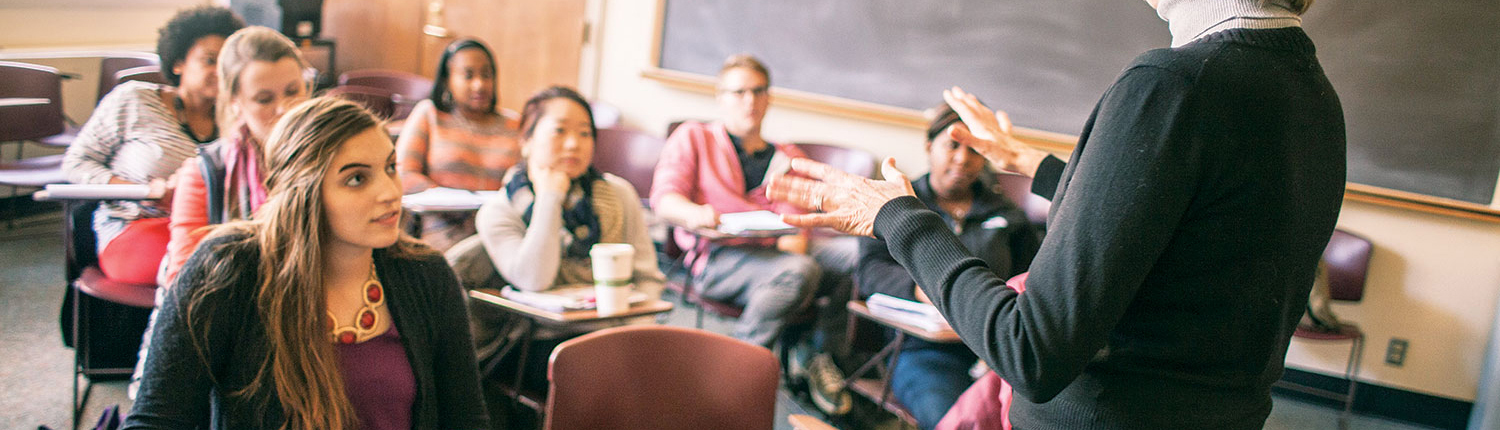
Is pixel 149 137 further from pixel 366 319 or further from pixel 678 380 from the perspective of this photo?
pixel 678 380

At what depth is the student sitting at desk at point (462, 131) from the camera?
11.4ft

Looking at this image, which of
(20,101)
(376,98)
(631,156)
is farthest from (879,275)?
(20,101)

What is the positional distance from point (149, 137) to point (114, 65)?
60.0 inches

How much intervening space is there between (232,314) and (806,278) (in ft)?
6.51

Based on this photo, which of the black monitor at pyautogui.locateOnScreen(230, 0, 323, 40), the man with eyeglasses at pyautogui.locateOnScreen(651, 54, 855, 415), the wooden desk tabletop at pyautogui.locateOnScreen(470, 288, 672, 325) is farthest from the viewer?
the black monitor at pyautogui.locateOnScreen(230, 0, 323, 40)

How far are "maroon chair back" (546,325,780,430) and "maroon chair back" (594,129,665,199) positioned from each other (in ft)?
8.44

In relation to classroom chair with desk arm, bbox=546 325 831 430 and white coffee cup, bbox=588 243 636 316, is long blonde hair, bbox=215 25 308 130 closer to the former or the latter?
white coffee cup, bbox=588 243 636 316

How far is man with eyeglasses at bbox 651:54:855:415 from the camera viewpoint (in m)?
3.23

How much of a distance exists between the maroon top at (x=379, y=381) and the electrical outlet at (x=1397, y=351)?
369 centimetres

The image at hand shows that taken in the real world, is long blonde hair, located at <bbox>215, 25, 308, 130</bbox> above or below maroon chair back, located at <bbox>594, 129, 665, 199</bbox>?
above

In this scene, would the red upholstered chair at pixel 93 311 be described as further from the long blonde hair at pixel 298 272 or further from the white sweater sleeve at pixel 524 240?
the long blonde hair at pixel 298 272

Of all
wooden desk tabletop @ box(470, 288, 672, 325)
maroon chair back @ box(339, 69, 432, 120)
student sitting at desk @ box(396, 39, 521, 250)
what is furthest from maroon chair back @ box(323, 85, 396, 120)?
wooden desk tabletop @ box(470, 288, 672, 325)

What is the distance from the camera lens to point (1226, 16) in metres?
1.02

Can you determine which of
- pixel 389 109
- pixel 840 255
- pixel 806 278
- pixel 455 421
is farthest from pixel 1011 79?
pixel 455 421
